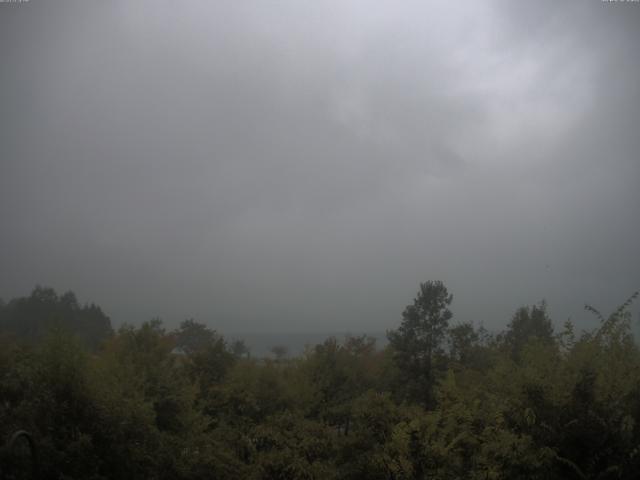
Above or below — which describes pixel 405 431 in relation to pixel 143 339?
below

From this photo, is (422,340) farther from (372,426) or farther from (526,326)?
(372,426)

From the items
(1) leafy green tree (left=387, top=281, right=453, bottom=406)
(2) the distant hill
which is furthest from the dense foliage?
(2) the distant hill

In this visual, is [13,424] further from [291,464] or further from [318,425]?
[318,425]

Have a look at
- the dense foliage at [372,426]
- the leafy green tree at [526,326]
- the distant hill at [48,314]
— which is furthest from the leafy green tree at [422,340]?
the distant hill at [48,314]

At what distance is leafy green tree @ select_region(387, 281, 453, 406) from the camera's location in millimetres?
32781

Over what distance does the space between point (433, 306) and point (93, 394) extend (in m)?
28.5

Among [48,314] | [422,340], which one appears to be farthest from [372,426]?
[48,314]

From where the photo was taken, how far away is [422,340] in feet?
114

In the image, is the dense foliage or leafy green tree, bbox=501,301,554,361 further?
leafy green tree, bbox=501,301,554,361

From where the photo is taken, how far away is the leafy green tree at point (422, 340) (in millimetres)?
32781

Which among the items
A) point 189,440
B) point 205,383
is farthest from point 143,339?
point 189,440

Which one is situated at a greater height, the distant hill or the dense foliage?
the distant hill

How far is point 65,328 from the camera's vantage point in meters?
12.7

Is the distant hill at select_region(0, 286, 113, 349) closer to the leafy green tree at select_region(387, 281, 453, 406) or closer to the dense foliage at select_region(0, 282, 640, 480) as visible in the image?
the leafy green tree at select_region(387, 281, 453, 406)
